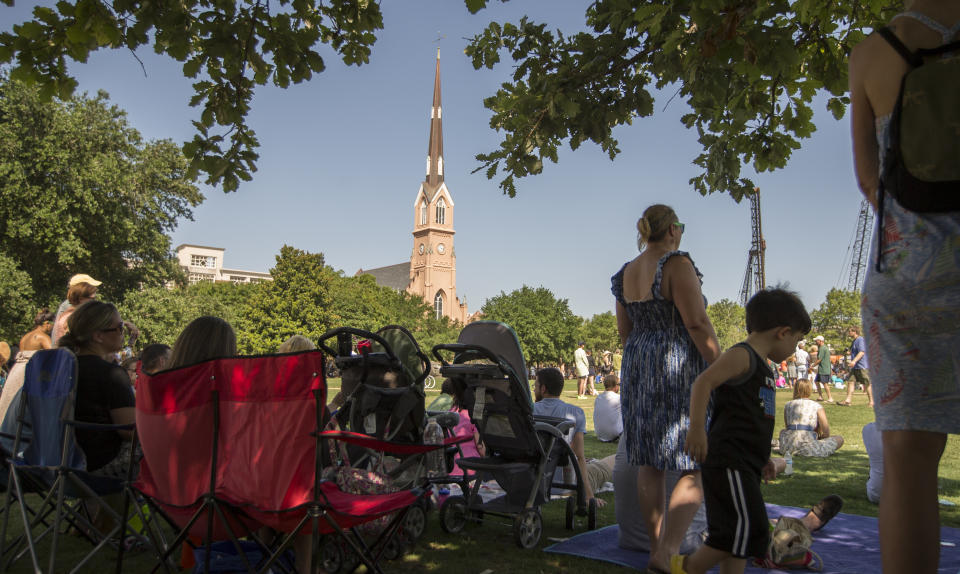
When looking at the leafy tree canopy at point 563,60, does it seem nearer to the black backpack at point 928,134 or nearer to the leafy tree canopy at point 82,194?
the black backpack at point 928,134

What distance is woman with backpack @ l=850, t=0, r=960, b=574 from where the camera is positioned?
1699 millimetres

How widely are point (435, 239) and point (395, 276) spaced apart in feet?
57.3

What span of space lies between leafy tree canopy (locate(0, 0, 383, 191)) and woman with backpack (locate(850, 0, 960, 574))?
463cm

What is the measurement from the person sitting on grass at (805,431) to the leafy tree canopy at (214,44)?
7.58 m

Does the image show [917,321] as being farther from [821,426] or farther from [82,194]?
[82,194]

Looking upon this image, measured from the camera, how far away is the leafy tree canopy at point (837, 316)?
248 ft

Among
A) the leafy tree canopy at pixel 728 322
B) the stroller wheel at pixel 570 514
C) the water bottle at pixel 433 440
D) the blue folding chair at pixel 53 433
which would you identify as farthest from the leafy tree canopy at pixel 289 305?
the blue folding chair at pixel 53 433

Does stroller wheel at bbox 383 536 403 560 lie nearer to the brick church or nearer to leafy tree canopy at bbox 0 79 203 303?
leafy tree canopy at bbox 0 79 203 303

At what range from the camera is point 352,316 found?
226ft

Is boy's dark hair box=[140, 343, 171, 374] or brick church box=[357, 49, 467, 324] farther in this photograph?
brick church box=[357, 49, 467, 324]

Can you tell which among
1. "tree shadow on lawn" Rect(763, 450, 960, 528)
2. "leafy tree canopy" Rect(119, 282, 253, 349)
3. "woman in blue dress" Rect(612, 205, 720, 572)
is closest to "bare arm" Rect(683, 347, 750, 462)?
"woman in blue dress" Rect(612, 205, 720, 572)

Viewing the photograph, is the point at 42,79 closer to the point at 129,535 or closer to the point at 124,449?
the point at 124,449

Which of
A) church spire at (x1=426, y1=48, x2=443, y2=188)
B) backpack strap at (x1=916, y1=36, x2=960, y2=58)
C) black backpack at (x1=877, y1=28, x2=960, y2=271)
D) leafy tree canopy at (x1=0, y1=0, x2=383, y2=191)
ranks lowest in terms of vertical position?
black backpack at (x1=877, y1=28, x2=960, y2=271)

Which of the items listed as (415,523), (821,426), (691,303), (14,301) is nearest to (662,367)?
(691,303)
